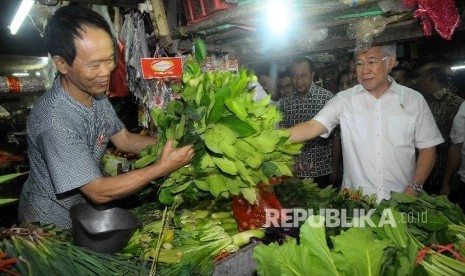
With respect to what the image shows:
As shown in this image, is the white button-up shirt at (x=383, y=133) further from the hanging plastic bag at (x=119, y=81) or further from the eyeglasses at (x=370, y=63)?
the hanging plastic bag at (x=119, y=81)

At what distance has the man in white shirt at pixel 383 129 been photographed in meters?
3.32

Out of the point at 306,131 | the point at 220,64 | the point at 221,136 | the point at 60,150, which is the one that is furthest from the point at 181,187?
the point at 220,64

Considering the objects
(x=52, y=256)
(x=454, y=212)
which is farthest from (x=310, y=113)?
(x=52, y=256)

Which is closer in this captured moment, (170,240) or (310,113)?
(170,240)

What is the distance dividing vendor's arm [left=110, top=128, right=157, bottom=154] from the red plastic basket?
1856 mm

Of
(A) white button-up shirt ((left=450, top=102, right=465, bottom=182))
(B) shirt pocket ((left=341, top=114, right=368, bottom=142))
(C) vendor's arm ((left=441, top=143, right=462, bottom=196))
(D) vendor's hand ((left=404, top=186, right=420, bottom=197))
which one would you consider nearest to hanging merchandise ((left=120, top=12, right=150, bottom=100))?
(B) shirt pocket ((left=341, top=114, right=368, bottom=142))

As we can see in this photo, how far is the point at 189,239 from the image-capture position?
92.4 inches

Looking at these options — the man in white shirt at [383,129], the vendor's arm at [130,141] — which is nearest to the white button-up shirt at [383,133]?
the man in white shirt at [383,129]

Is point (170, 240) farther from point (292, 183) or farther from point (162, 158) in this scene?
point (292, 183)

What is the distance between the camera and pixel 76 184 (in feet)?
6.10

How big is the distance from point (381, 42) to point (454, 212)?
2036 millimetres

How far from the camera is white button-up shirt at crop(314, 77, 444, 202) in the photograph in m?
3.33

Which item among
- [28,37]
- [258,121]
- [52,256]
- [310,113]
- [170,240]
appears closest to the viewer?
[52,256]

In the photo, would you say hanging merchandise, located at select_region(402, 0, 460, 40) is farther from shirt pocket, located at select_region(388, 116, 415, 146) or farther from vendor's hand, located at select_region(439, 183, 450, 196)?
vendor's hand, located at select_region(439, 183, 450, 196)
